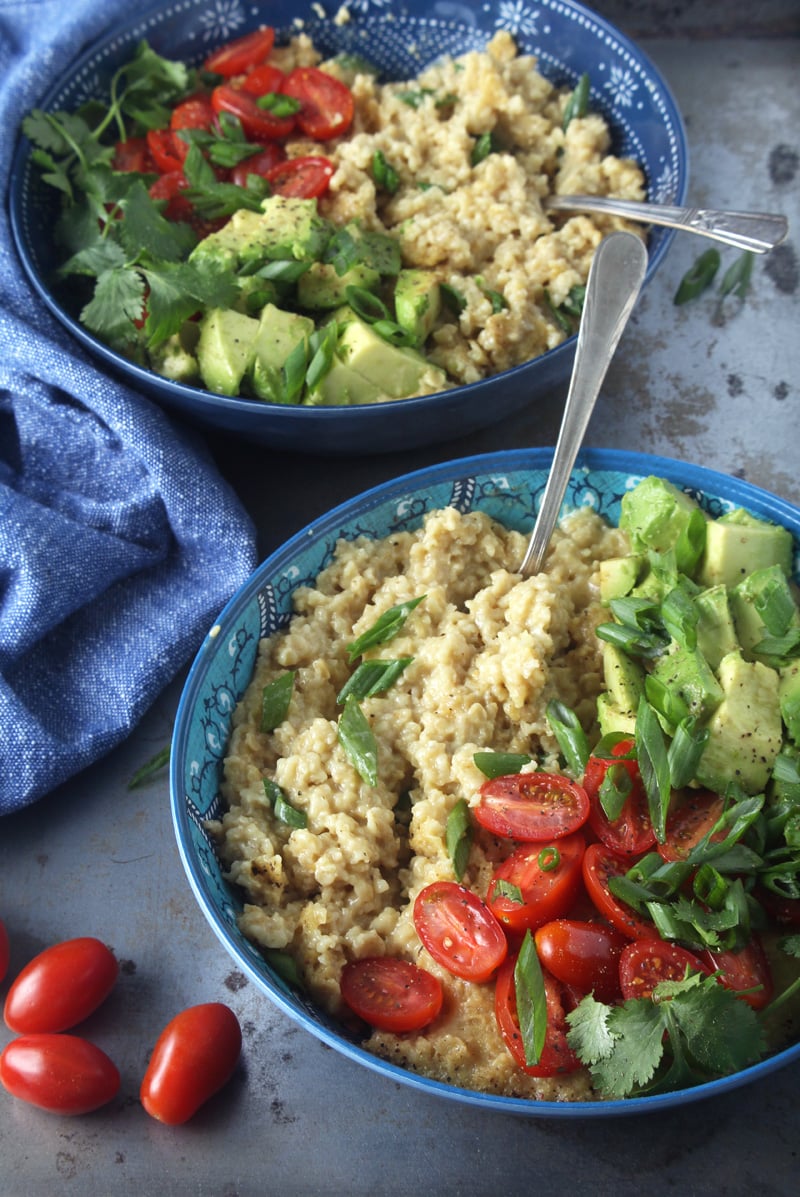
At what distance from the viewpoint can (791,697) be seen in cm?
209

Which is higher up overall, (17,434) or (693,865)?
(17,434)

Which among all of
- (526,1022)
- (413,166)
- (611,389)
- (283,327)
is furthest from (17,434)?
(526,1022)

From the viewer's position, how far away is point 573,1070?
6.30ft

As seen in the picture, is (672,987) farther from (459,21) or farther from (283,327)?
(459,21)

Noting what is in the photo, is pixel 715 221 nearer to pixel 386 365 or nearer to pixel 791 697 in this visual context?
pixel 386 365

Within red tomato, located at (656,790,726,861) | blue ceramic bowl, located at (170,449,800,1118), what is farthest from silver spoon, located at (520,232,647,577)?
red tomato, located at (656,790,726,861)

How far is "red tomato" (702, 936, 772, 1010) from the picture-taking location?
1.92 m

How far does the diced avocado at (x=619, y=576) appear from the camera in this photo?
93.2 inches

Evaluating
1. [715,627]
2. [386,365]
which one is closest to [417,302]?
[386,365]

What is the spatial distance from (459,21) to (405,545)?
1890 mm

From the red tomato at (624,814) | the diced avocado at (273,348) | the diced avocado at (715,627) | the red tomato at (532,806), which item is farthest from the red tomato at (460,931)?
the diced avocado at (273,348)

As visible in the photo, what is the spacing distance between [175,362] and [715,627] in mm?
1473

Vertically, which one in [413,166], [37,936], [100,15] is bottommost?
[37,936]

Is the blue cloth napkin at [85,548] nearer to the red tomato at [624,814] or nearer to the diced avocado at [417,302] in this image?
the diced avocado at [417,302]
